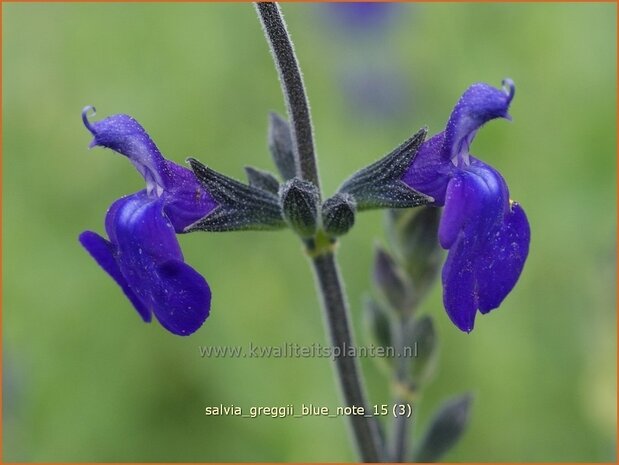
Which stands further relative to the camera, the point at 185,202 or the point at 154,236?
the point at 185,202

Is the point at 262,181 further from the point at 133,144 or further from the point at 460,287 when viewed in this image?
the point at 460,287

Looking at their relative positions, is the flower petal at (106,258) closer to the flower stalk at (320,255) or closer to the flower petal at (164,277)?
the flower petal at (164,277)

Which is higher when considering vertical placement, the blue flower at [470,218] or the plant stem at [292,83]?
the plant stem at [292,83]

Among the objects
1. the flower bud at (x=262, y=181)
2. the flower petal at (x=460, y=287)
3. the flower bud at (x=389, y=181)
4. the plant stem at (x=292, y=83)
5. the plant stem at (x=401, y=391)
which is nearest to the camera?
the flower petal at (x=460, y=287)

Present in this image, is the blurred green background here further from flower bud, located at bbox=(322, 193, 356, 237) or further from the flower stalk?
flower bud, located at bbox=(322, 193, 356, 237)

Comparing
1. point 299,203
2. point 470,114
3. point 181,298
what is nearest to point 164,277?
point 181,298

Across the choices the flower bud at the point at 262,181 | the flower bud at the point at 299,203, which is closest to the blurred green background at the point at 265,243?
the flower bud at the point at 262,181

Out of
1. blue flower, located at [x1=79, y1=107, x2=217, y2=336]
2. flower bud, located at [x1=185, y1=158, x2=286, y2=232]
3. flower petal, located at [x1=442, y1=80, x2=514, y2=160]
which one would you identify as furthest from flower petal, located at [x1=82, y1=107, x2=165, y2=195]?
flower petal, located at [x1=442, y1=80, x2=514, y2=160]
